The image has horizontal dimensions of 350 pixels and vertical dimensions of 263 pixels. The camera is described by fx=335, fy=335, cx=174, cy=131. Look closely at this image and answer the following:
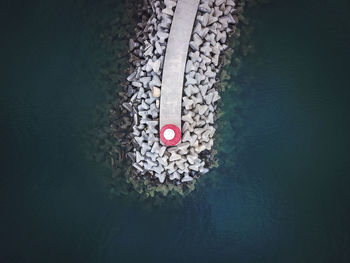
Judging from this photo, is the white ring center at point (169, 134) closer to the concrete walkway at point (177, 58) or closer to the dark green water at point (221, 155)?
the concrete walkway at point (177, 58)

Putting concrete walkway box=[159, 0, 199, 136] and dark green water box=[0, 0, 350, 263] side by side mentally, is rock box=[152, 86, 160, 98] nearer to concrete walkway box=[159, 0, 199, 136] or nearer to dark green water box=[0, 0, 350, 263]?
concrete walkway box=[159, 0, 199, 136]

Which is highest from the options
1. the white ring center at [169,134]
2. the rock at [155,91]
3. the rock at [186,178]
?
the rock at [155,91]

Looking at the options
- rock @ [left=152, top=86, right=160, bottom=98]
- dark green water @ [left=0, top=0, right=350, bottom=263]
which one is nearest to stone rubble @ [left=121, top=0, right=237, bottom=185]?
rock @ [left=152, top=86, right=160, bottom=98]

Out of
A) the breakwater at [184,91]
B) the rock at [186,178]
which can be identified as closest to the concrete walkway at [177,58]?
the breakwater at [184,91]

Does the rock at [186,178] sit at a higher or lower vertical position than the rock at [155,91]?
lower

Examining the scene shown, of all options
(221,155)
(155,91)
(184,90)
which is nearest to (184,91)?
(184,90)
